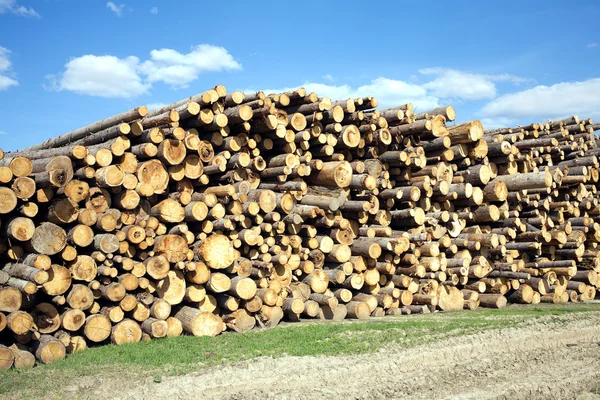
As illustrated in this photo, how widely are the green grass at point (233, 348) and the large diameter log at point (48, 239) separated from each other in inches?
58.6

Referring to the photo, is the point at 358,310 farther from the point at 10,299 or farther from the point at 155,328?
the point at 10,299

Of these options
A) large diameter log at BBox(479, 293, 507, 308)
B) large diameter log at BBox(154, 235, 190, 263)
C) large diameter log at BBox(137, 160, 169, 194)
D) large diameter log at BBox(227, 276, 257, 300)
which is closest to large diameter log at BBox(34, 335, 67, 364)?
large diameter log at BBox(154, 235, 190, 263)

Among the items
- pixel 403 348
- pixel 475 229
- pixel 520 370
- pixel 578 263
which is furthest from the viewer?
pixel 578 263

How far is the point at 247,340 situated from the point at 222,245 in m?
1.76

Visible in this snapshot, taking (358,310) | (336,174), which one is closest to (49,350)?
(358,310)

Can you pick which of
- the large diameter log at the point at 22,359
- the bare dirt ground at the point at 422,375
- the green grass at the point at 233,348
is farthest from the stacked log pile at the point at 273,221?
the bare dirt ground at the point at 422,375

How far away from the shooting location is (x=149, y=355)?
24.3 feet

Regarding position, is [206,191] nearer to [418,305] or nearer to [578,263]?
[418,305]

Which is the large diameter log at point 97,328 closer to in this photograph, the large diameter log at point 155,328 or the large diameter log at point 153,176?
the large diameter log at point 155,328

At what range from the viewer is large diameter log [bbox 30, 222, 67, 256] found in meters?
7.87

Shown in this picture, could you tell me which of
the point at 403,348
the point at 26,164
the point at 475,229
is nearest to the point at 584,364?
the point at 403,348

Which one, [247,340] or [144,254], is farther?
[144,254]

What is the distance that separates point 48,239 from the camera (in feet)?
26.0

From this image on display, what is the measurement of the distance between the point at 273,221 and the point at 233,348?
283cm
